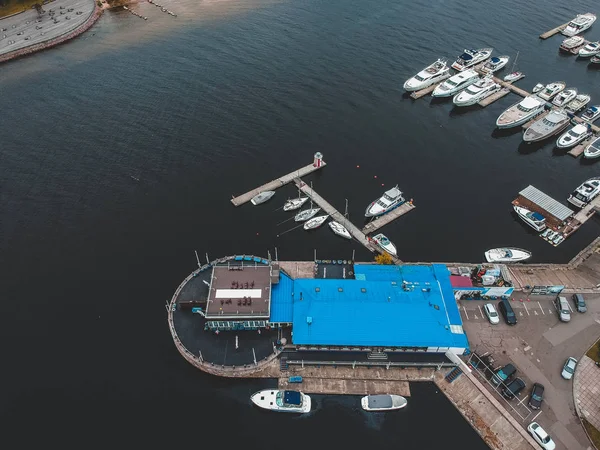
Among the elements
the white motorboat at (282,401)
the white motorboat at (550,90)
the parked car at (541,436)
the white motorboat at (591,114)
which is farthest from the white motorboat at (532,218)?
the white motorboat at (282,401)

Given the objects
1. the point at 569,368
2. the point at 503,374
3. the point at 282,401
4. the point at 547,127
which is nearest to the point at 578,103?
the point at 547,127

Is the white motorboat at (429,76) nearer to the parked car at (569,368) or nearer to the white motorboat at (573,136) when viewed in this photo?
the white motorboat at (573,136)

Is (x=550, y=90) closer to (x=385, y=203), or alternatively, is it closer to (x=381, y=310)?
(x=385, y=203)

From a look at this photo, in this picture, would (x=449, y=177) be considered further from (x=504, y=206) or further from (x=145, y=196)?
(x=145, y=196)

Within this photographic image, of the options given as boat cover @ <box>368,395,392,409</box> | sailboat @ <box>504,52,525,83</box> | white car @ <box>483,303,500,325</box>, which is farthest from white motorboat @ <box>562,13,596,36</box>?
boat cover @ <box>368,395,392,409</box>

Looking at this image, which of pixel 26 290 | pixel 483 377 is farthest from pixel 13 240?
pixel 483 377
